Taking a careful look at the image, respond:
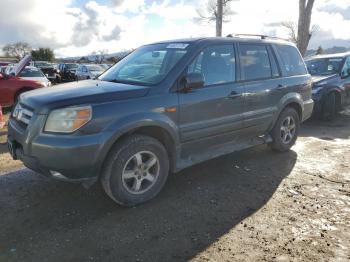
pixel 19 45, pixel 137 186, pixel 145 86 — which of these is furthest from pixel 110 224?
pixel 19 45

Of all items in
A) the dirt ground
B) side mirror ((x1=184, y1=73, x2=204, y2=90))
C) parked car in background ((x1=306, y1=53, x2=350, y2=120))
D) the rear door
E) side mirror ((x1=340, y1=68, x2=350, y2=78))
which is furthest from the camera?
side mirror ((x1=340, y1=68, x2=350, y2=78))

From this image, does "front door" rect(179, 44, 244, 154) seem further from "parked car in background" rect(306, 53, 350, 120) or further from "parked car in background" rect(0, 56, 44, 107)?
"parked car in background" rect(0, 56, 44, 107)

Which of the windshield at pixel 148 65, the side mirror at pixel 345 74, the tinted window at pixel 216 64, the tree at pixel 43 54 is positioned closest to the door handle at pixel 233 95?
the tinted window at pixel 216 64

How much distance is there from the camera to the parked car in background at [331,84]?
903 centimetres

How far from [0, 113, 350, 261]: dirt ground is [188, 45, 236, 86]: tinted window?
1353mm

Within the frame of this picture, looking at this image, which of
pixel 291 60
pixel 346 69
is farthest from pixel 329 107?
pixel 291 60

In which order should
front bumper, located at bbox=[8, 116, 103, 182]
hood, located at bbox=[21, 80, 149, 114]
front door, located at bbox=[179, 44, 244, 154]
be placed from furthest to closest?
front door, located at bbox=[179, 44, 244, 154] < hood, located at bbox=[21, 80, 149, 114] < front bumper, located at bbox=[8, 116, 103, 182]

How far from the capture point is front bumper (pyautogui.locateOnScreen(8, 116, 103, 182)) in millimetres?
3586

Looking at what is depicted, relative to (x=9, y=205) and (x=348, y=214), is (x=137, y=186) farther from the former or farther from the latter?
(x=348, y=214)

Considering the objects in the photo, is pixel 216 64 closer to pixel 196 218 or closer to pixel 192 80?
pixel 192 80

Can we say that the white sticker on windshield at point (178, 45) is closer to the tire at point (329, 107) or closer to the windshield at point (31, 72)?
the tire at point (329, 107)

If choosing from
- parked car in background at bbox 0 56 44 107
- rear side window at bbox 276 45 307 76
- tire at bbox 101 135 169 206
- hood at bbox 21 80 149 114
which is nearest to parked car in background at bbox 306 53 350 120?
rear side window at bbox 276 45 307 76

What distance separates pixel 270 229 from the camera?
3.70 meters

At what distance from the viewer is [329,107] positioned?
29.8ft
